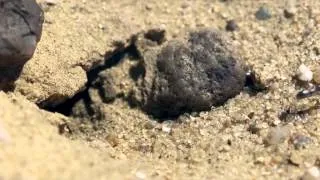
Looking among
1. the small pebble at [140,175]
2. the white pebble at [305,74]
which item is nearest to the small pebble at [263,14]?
the white pebble at [305,74]

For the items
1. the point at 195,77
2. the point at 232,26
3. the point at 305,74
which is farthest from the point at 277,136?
the point at 232,26

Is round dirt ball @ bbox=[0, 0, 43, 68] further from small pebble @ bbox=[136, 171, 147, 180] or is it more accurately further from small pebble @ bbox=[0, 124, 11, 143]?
small pebble @ bbox=[136, 171, 147, 180]

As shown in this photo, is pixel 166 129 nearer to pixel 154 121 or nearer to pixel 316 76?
pixel 154 121

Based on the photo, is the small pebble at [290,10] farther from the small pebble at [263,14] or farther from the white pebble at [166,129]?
the white pebble at [166,129]

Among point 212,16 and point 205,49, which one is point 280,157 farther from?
point 212,16

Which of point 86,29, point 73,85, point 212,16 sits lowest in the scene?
point 73,85

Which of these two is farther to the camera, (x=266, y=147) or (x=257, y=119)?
(x=257, y=119)

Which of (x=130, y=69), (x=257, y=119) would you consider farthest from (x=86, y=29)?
(x=257, y=119)

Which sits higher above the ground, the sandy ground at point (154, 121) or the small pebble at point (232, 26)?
the small pebble at point (232, 26)
